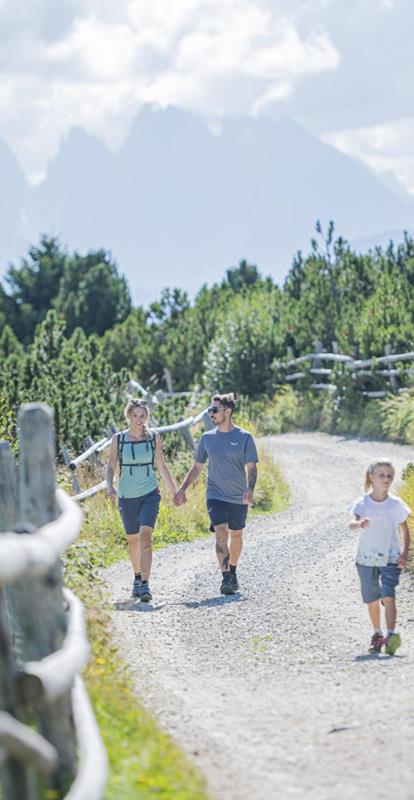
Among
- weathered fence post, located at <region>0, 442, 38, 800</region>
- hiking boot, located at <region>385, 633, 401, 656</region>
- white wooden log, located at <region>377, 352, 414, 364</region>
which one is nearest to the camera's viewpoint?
weathered fence post, located at <region>0, 442, 38, 800</region>

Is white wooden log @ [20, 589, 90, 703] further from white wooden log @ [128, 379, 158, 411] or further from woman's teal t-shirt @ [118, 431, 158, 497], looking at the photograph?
white wooden log @ [128, 379, 158, 411]

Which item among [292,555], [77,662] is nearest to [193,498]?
[292,555]

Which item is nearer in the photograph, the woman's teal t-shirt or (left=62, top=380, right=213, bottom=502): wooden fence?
the woman's teal t-shirt

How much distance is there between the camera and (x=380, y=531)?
8.91 meters

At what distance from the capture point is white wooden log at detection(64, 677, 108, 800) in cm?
465

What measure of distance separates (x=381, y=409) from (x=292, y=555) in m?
12.0

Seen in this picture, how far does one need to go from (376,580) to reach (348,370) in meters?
18.5

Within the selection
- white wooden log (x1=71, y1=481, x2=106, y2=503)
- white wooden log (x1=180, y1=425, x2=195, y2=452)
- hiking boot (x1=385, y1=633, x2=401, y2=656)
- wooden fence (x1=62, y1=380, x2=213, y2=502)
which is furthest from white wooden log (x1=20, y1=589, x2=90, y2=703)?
white wooden log (x1=180, y1=425, x2=195, y2=452)

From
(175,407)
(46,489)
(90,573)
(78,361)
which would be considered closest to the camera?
(46,489)

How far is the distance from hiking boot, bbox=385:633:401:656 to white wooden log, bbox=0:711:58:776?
15.4 ft

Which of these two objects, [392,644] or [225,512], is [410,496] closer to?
[225,512]

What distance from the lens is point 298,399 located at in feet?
96.1

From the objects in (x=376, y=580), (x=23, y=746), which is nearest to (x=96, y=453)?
(x=376, y=580)

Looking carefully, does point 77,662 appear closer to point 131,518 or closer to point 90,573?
point 90,573
